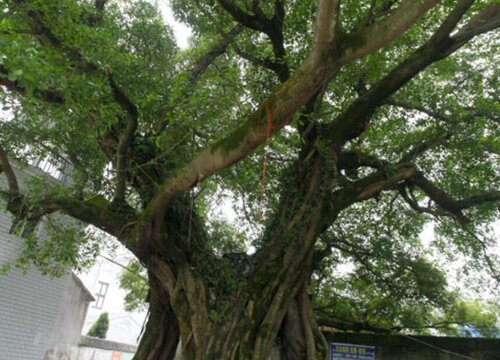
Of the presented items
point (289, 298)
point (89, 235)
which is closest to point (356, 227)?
point (289, 298)

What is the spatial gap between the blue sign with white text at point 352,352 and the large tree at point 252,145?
0.83 metres

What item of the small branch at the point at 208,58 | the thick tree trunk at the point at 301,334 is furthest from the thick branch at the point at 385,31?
the small branch at the point at 208,58

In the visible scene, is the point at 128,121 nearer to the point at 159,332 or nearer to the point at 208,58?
the point at 159,332

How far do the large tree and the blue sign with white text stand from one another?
2.74 ft

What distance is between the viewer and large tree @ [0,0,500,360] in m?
4.29

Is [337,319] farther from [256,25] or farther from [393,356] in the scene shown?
[256,25]

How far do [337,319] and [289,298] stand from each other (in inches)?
113

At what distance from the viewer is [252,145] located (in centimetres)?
332

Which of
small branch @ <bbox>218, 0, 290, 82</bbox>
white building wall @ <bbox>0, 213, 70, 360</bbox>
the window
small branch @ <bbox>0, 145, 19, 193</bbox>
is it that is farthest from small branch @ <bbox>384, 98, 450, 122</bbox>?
the window

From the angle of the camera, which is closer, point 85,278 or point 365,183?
point 365,183

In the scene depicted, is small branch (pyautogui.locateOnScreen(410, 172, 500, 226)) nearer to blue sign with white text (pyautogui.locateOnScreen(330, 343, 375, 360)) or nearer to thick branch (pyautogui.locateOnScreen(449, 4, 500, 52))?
thick branch (pyautogui.locateOnScreen(449, 4, 500, 52))

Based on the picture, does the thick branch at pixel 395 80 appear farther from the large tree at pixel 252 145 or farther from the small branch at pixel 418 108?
the small branch at pixel 418 108

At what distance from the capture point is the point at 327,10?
101 inches

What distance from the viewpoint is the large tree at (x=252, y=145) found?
4.29 meters
